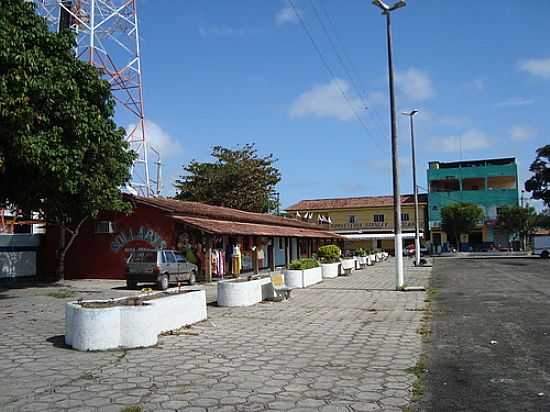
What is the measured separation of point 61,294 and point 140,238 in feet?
21.8

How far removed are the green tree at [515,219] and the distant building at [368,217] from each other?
9.22 m

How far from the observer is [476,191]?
67875 mm

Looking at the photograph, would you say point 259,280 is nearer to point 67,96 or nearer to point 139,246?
point 67,96

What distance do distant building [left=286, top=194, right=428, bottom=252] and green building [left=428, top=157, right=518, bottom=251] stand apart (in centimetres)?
221

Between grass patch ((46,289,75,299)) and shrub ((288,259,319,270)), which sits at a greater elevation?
shrub ((288,259,319,270))

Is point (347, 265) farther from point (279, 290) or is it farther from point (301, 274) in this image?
point (279, 290)

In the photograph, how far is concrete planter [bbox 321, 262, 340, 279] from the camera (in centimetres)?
2525

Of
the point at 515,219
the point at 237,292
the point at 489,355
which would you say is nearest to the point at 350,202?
the point at 515,219

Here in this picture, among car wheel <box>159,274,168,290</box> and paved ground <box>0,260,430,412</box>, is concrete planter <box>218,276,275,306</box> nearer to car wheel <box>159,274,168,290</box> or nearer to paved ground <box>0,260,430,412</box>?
paved ground <box>0,260,430,412</box>

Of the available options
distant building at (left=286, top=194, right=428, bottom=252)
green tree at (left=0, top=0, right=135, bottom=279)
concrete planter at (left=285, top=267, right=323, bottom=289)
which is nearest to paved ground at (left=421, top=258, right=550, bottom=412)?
concrete planter at (left=285, top=267, right=323, bottom=289)

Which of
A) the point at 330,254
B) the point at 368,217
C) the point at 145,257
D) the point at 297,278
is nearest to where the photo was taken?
the point at 145,257

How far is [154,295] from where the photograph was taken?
34.6 feet

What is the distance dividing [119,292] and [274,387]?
1319cm

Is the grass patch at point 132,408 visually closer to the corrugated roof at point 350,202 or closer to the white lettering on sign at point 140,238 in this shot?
the white lettering on sign at point 140,238
